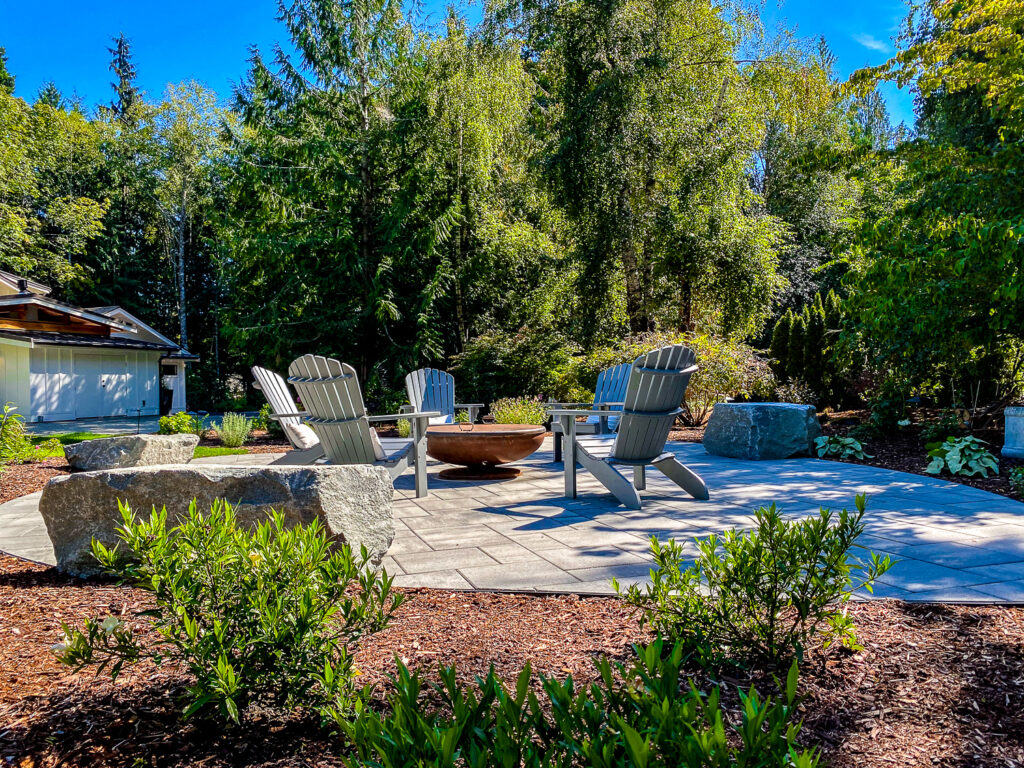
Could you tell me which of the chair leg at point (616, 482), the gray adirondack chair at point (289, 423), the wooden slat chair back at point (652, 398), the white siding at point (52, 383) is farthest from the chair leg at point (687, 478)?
the white siding at point (52, 383)

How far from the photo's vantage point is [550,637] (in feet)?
8.04

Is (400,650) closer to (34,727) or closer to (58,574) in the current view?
(34,727)

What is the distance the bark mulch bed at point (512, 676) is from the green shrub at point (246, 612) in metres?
0.14

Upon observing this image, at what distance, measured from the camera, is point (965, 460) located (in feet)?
20.1

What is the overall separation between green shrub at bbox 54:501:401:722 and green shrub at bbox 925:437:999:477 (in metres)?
5.99

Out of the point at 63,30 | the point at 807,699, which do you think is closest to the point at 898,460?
the point at 807,699

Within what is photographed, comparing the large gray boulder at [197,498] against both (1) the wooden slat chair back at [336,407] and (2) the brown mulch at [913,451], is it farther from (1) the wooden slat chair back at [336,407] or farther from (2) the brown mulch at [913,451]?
(2) the brown mulch at [913,451]

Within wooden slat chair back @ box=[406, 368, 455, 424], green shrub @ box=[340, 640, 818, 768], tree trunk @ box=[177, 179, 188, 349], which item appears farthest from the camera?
tree trunk @ box=[177, 179, 188, 349]

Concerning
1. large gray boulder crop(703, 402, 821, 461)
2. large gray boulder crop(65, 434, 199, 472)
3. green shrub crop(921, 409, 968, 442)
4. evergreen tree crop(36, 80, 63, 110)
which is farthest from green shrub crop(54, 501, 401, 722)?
evergreen tree crop(36, 80, 63, 110)

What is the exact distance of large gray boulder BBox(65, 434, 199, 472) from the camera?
6.90 m

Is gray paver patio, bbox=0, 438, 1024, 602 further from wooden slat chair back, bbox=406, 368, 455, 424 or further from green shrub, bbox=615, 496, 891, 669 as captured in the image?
wooden slat chair back, bbox=406, 368, 455, 424

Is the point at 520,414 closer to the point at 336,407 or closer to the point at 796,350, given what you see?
the point at 336,407

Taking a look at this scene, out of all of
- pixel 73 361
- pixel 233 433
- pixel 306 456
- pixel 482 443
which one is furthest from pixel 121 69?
pixel 482 443

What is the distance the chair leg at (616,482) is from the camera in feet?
15.7
